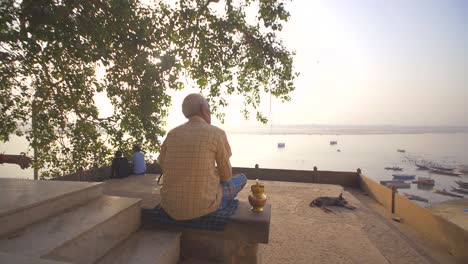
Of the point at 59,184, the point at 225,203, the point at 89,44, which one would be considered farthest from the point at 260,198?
the point at 89,44

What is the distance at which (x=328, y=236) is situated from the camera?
591 cm

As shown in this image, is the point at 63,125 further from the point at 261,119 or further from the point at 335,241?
the point at 335,241

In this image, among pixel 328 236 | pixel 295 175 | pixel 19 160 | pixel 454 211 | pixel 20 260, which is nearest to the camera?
pixel 20 260

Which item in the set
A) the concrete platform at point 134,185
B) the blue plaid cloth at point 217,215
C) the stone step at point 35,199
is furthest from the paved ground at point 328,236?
the stone step at point 35,199

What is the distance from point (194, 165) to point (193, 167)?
0.03 metres

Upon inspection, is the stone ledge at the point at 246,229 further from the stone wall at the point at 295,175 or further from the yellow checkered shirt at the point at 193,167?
the stone wall at the point at 295,175

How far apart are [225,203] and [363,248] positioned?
12.0 ft

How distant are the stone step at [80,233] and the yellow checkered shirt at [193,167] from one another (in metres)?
0.75

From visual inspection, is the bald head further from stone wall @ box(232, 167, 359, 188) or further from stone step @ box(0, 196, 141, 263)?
stone wall @ box(232, 167, 359, 188)

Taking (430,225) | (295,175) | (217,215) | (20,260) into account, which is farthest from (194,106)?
(295,175)

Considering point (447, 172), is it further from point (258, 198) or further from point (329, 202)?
point (258, 198)

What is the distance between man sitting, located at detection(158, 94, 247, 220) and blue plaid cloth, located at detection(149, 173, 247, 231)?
23cm

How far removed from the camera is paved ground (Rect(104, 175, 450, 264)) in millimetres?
4918

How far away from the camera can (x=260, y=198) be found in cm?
367
